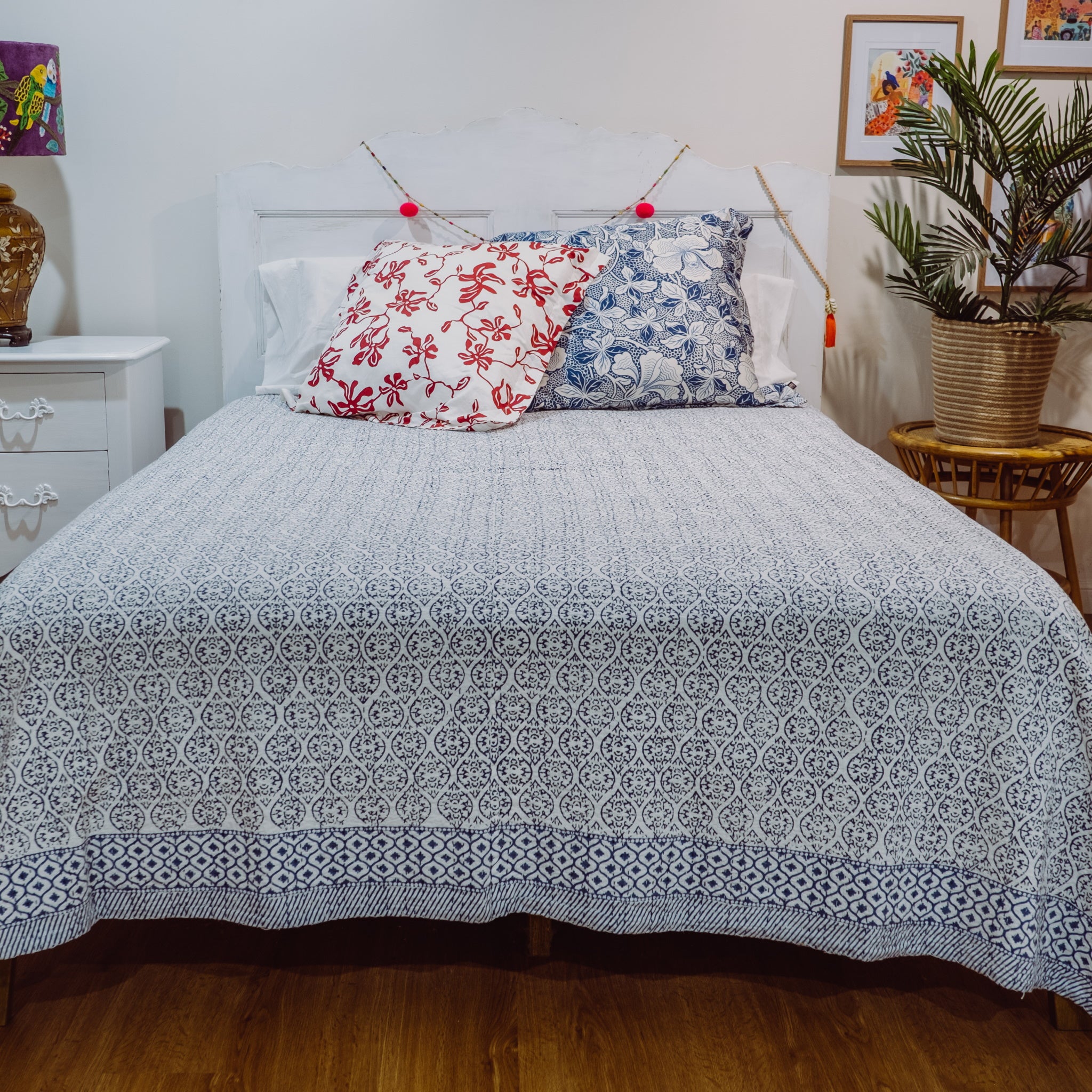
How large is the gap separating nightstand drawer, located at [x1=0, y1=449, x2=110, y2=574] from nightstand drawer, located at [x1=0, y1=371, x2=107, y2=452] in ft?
0.07

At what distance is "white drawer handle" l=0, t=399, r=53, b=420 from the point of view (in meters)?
2.30

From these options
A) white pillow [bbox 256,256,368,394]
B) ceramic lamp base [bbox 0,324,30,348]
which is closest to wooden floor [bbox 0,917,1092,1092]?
white pillow [bbox 256,256,368,394]

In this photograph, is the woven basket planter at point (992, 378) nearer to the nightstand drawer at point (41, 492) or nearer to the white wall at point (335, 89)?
the white wall at point (335, 89)

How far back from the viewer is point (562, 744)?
4.22 ft

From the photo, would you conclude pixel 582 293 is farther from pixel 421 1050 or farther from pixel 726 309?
pixel 421 1050

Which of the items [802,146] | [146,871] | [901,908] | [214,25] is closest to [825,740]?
[901,908]

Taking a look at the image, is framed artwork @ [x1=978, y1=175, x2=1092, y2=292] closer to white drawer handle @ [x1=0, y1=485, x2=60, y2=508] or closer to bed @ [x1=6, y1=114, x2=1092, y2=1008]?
bed @ [x1=6, y1=114, x2=1092, y2=1008]

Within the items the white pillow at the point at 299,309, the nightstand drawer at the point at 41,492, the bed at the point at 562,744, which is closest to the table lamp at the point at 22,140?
the nightstand drawer at the point at 41,492

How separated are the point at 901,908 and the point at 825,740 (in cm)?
24

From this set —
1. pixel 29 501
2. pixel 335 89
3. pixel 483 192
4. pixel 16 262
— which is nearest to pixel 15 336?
pixel 16 262

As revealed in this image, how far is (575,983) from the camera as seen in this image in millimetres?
1455

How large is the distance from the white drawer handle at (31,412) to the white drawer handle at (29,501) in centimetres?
15

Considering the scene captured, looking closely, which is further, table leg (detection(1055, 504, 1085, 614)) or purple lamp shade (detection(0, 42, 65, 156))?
table leg (detection(1055, 504, 1085, 614))

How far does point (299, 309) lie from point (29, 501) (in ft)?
2.41
